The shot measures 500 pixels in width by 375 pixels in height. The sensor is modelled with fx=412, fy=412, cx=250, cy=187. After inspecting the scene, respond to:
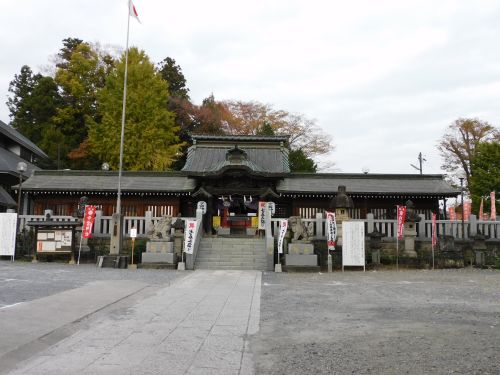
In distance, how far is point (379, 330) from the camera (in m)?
6.63

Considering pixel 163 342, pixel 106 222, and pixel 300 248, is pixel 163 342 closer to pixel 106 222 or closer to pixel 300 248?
pixel 300 248

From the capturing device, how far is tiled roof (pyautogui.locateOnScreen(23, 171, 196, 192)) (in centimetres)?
2405

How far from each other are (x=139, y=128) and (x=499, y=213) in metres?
30.2

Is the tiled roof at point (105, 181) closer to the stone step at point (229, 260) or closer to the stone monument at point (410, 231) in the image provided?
the stone step at point (229, 260)

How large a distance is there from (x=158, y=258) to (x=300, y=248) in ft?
20.3

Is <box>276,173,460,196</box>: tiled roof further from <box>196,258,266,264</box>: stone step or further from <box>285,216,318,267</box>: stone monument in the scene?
<box>196,258,266,264</box>: stone step

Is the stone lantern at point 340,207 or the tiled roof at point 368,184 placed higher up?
the tiled roof at point 368,184

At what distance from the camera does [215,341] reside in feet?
19.5

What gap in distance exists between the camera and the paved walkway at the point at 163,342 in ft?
15.5

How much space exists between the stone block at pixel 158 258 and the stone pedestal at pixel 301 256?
501cm

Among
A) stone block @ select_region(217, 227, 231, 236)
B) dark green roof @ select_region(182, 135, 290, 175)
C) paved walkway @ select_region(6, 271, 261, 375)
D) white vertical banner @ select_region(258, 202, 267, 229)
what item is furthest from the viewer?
dark green roof @ select_region(182, 135, 290, 175)

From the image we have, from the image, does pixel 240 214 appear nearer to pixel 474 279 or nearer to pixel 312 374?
pixel 474 279

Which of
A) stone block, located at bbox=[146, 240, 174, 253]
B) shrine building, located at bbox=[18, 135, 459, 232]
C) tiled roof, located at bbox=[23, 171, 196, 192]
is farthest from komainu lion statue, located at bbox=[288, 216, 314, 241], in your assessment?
tiled roof, located at bbox=[23, 171, 196, 192]

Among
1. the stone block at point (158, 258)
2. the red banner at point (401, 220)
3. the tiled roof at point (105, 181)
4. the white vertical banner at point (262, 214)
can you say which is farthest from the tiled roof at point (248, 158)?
the stone block at point (158, 258)
